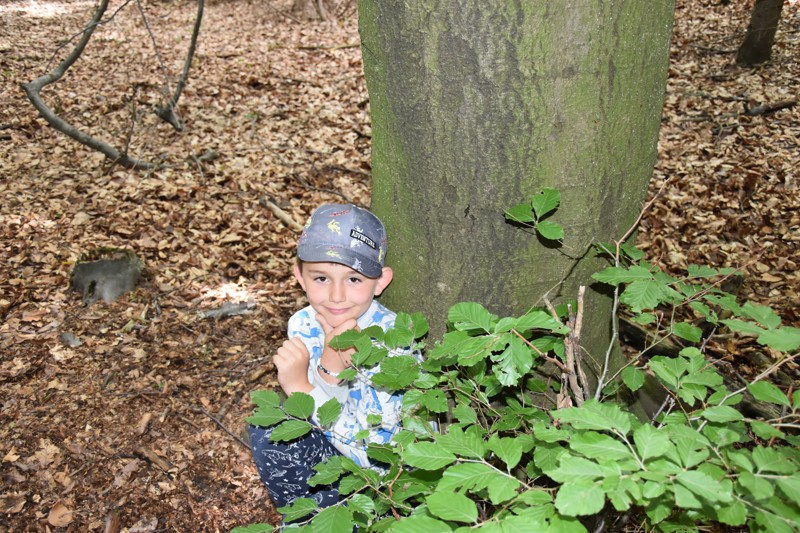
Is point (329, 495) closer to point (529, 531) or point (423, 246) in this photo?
point (423, 246)

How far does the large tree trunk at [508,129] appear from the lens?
1532 millimetres

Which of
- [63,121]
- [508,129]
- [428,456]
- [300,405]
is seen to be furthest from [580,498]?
[63,121]

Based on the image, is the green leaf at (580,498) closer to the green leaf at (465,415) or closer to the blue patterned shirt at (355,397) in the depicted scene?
the green leaf at (465,415)

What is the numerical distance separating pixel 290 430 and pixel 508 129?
41.5 inches

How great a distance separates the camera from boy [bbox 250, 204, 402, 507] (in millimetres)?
2014

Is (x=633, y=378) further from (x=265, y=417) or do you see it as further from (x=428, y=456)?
(x=265, y=417)

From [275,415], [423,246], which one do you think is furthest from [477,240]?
[275,415]

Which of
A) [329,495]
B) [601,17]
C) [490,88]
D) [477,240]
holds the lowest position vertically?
[329,495]

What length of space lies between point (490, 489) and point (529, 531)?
0.33 feet

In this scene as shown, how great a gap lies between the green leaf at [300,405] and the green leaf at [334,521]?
0.29m

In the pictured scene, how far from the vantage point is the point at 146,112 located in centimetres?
694

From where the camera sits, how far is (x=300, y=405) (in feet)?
5.16

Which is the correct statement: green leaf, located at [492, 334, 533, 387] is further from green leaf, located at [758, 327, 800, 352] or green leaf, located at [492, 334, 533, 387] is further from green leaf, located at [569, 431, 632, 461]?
green leaf, located at [758, 327, 800, 352]

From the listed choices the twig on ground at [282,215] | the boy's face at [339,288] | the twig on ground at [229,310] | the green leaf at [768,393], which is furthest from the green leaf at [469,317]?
the twig on ground at [282,215]
